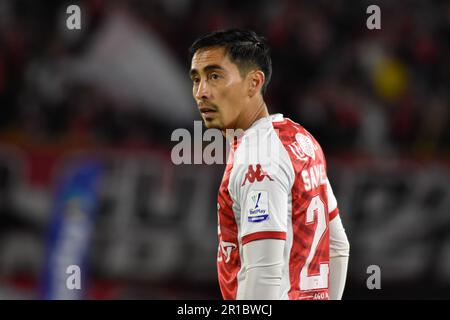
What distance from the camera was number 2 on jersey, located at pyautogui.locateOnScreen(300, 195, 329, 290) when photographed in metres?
3.06

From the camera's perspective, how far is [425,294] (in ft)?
25.3

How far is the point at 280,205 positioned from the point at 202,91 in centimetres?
73

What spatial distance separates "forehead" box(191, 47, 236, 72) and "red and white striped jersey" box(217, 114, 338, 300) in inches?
12.1

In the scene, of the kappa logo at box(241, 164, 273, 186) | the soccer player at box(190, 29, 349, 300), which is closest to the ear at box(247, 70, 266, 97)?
the soccer player at box(190, 29, 349, 300)

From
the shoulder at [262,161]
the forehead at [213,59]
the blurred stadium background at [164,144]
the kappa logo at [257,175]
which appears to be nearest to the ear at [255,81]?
the forehead at [213,59]

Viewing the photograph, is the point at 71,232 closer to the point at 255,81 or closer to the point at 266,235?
the point at 255,81

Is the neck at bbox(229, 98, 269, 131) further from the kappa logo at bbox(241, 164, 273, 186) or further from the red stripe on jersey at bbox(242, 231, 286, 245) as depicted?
the red stripe on jersey at bbox(242, 231, 286, 245)

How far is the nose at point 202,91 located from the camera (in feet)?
10.6

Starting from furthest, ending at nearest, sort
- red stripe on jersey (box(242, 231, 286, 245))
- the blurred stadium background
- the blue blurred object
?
the blurred stadium background → the blue blurred object → red stripe on jersey (box(242, 231, 286, 245))

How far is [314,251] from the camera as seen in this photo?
3.11m

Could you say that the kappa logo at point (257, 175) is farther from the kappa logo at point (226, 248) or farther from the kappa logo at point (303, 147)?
the kappa logo at point (226, 248)

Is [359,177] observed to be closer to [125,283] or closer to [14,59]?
[125,283]

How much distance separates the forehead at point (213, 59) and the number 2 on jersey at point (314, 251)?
28.9 inches

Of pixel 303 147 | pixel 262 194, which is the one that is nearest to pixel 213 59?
pixel 303 147
